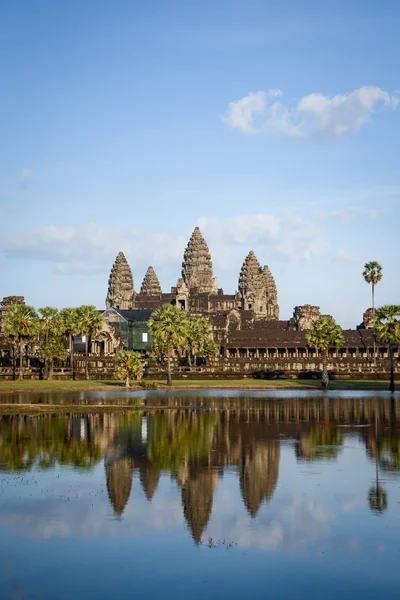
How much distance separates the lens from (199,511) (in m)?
29.7

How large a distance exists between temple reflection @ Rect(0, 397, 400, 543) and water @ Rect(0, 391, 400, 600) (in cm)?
11

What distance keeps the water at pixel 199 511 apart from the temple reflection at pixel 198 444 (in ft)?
0.36

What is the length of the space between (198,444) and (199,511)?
1669 centimetres

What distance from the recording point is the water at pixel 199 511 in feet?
72.2

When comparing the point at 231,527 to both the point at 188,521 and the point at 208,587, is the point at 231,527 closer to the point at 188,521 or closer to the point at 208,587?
the point at 188,521

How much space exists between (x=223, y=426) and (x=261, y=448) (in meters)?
10.4

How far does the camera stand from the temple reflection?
110 feet

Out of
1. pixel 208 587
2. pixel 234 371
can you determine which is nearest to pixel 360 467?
pixel 208 587

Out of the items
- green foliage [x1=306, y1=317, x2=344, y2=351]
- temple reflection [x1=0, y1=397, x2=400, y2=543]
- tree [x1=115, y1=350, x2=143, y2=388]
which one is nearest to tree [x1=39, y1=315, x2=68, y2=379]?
tree [x1=115, y1=350, x2=143, y2=388]

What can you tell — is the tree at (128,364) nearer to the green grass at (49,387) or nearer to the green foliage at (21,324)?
the green grass at (49,387)

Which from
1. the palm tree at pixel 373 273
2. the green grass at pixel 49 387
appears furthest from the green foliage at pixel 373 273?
the green grass at pixel 49 387

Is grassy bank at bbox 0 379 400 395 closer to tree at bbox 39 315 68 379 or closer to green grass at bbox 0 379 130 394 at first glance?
green grass at bbox 0 379 130 394

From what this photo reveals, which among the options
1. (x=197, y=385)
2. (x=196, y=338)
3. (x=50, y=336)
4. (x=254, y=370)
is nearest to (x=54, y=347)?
(x=50, y=336)

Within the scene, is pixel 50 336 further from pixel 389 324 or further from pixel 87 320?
pixel 389 324
